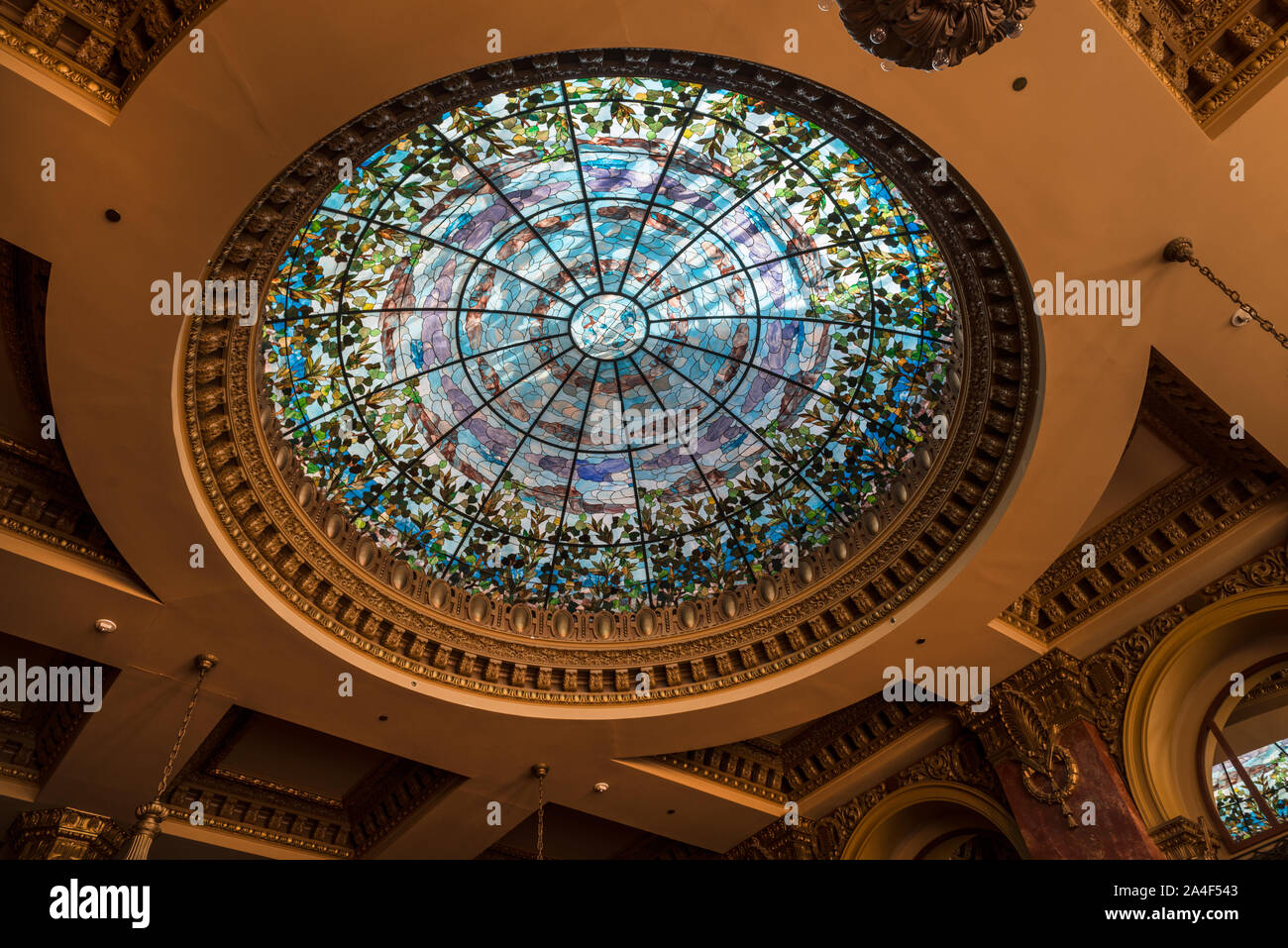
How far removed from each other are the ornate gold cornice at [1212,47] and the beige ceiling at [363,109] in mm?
219

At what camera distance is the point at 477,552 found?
35.8 ft

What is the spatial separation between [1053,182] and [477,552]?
23.8ft

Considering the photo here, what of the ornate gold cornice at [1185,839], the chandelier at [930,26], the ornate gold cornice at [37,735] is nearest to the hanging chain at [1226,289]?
the chandelier at [930,26]

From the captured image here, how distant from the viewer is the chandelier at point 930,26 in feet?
14.4

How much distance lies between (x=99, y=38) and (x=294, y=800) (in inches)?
357

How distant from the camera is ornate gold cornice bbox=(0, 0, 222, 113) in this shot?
5.66 meters
